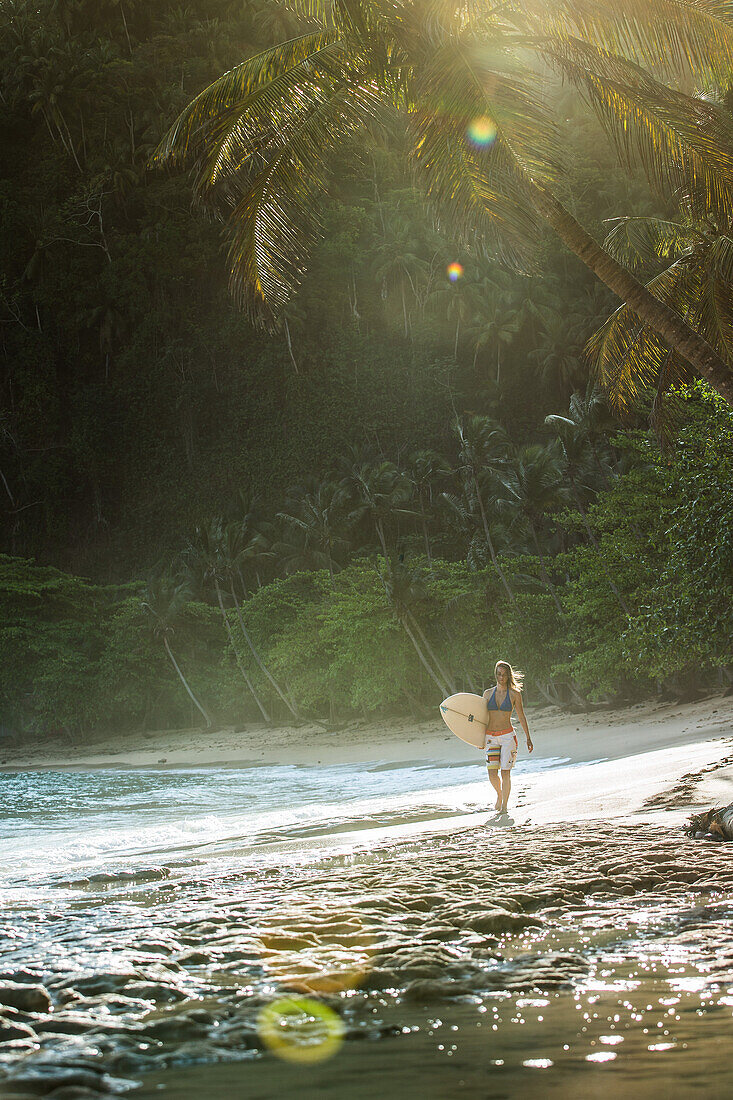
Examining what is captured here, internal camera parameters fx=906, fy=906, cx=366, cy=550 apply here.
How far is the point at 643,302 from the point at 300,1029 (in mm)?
6783

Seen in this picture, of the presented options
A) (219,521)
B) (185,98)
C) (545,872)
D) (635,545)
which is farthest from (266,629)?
(185,98)

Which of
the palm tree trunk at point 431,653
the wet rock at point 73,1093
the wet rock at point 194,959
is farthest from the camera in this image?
the palm tree trunk at point 431,653

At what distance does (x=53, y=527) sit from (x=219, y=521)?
21783mm

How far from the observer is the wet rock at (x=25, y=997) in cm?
302

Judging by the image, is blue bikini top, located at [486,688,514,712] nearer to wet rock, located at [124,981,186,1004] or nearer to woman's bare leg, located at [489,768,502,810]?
woman's bare leg, located at [489,768,502,810]

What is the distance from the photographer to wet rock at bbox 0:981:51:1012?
302cm

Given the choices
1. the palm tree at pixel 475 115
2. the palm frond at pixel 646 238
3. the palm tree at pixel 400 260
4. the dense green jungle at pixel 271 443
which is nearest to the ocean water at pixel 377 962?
the palm tree at pixel 475 115

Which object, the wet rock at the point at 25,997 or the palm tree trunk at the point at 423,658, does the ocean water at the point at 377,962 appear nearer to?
the wet rock at the point at 25,997

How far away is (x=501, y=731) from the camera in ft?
26.6

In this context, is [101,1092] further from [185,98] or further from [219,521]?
[185,98]

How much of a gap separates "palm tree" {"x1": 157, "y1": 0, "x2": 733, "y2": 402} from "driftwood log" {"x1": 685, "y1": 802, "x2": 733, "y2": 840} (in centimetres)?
346

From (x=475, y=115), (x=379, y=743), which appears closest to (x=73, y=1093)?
(x=475, y=115)

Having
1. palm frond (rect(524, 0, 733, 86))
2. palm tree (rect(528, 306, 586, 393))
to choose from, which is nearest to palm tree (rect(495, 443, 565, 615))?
palm frond (rect(524, 0, 733, 86))

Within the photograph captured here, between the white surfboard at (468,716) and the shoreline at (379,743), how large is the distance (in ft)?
18.4
